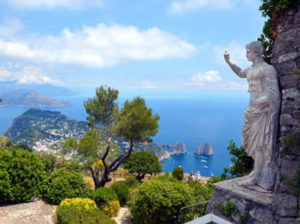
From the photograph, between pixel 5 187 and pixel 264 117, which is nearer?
pixel 264 117

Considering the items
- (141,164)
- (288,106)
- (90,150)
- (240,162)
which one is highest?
(288,106)

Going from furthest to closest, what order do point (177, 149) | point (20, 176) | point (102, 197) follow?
point (177, 149) → point (102, 197) → point (20, 176)

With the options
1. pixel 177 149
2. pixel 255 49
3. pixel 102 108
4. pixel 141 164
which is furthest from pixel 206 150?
pixel 255 49

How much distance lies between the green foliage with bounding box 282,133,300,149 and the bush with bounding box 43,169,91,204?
859 cm

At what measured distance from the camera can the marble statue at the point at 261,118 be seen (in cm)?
407

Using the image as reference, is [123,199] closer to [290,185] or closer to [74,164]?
[74,164]

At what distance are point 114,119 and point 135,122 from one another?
1.65 meters

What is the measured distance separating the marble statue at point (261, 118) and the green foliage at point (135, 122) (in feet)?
40.4

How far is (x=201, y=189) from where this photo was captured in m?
10.2

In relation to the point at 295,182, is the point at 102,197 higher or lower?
lower

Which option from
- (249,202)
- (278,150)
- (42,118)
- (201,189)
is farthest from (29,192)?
(42,118)

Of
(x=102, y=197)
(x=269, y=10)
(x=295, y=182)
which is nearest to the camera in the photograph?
(x=295, y=182)

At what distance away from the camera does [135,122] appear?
16.4 meters

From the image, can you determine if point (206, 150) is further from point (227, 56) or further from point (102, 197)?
point (227, 56)
